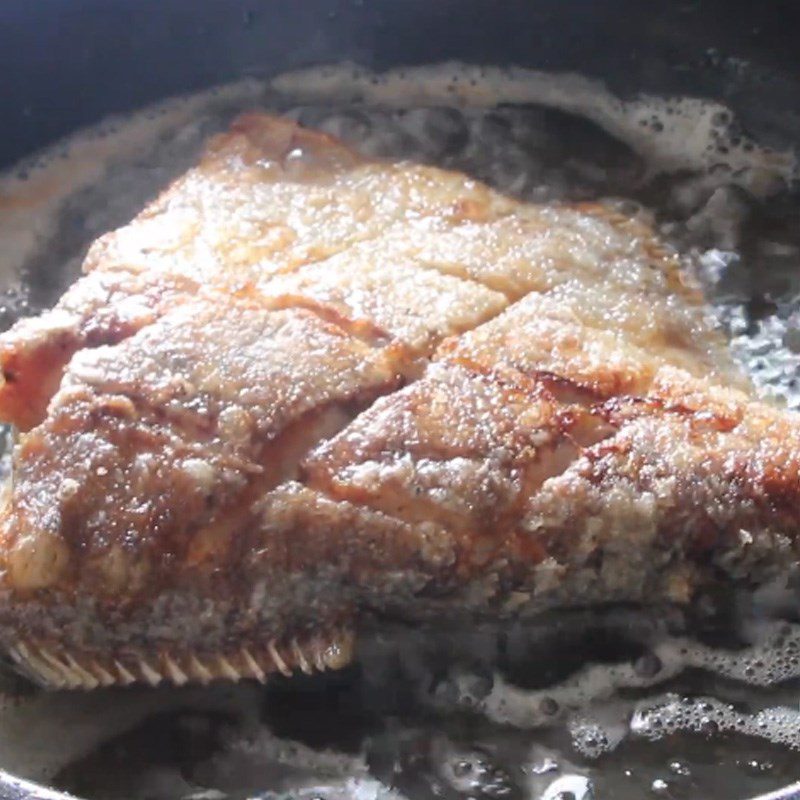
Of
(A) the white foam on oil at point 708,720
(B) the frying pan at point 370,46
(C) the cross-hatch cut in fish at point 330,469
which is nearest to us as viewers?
(C) the cross-hatch cut in fish at point 330,469

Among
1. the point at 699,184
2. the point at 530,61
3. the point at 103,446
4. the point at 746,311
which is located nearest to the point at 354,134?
the point at 530,61

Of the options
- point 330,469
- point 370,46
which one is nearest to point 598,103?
point 370,46

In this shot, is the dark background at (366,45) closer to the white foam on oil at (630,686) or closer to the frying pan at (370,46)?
the frying pan at (370,46)

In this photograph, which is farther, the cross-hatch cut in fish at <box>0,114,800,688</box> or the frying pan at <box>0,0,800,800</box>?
the frying pan at <box>0,0,800,800</box>

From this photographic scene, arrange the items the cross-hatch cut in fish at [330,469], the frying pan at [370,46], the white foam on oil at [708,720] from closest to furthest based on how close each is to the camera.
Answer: the cross-hatch cut in fish at [330,469]
the white foam on oil at [708,720]
the frying pan at [370,46]

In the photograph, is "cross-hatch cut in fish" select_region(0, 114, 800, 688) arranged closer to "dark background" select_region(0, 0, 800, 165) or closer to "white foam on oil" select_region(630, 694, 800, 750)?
"white foam on oil" select_region(630, 694, 800, 750)

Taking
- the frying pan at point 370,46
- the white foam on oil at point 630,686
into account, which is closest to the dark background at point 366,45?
the frying pan at point 370,46

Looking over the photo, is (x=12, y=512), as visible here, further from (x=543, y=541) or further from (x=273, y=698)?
(x=543, y=541)

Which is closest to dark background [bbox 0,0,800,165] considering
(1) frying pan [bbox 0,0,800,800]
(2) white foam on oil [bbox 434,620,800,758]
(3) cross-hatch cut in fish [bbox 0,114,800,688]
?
(1) frying pan [bbox 0,0,800,800]
